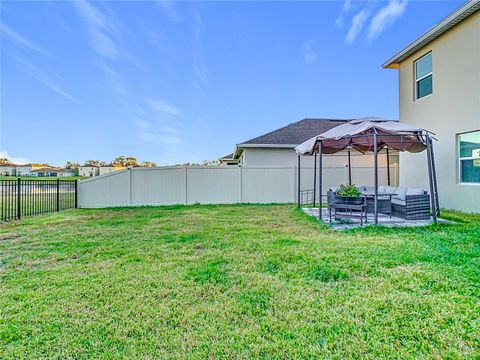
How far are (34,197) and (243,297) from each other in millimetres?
10472

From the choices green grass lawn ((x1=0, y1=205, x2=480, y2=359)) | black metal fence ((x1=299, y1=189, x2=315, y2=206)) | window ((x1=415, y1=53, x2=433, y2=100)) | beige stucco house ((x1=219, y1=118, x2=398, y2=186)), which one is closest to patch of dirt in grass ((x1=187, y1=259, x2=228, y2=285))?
green grass lawn ((x1=0, y1=205, x2=480, y2=359))

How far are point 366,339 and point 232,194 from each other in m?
10.6

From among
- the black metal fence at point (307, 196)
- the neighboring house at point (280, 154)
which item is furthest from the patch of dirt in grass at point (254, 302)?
the neighboring house at point (280, 154)

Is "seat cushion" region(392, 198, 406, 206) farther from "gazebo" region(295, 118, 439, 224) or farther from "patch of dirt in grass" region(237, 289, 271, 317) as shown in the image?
"patch of dirt in grass" region(237, 289, 271, 317)

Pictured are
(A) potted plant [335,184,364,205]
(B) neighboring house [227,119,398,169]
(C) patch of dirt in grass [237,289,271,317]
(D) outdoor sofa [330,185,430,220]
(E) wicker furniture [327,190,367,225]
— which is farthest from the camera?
(B) neighboring house [227,119,398,169]

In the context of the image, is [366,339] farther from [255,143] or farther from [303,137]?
[303,137]

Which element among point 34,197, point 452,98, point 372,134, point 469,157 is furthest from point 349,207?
point 34,197

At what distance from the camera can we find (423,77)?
10383 millimetres

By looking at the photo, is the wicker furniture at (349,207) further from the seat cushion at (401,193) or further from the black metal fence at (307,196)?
the black metal fence at (307,196)

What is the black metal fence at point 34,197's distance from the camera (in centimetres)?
924

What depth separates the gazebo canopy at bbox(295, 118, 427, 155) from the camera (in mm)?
6973

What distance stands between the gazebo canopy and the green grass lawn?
254cm

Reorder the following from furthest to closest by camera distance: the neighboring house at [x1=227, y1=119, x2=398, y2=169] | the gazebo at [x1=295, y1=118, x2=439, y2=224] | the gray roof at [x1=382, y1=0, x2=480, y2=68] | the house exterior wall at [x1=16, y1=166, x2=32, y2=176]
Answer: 1. the house exterior wall at [x1=16, y1=166, x2=32, y2=176]
2. the neighboring house at [x1=227, y1=119, x2=398, y2=169]
3. the gray roof at [x1=382, y1=0, x2=480, y2=68]
4. the gazebo at [x1=295, y1=118, x2=439, y2=224]

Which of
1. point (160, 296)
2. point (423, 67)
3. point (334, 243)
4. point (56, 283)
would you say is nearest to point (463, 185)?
point (423, 67)
